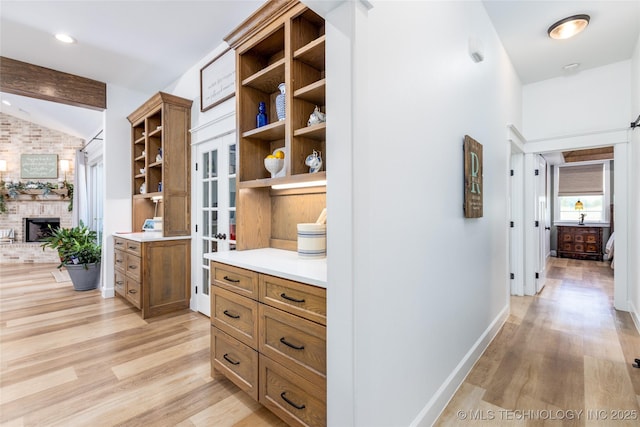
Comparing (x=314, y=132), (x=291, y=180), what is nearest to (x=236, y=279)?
(x=291, y=180)

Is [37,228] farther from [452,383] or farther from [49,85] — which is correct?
[452,383]

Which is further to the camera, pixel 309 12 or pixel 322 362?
pixel 309 12

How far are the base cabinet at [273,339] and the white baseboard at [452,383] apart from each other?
59cm

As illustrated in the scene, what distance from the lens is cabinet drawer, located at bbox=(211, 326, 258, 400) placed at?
176 cm

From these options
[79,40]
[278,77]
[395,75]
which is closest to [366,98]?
[395,75]

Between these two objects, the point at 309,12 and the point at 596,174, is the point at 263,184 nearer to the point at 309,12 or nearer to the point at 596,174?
the point at 309,12

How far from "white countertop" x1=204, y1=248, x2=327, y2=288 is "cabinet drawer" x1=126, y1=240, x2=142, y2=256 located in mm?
1792

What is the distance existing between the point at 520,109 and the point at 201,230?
13.9 feet

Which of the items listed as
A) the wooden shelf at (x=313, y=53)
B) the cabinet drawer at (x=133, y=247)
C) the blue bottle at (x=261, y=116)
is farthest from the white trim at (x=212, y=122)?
the cabinet drawer at (x=133, y=247)

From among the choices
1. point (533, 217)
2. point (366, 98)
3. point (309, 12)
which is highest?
point (309, 12)

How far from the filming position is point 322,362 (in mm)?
1369

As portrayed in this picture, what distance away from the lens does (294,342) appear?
1498 mm

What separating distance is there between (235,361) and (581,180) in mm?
8701

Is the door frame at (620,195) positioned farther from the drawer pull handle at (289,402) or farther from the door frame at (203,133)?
the drawer pull handle at (289,402)
